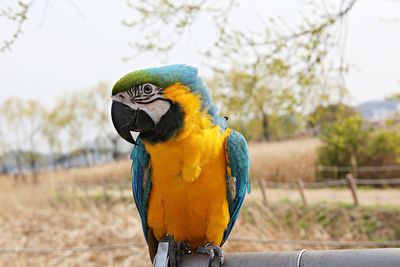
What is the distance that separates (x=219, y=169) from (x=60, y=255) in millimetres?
4296

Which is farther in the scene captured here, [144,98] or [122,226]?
[122,226]

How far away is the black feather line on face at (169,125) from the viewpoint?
1565 millimetres

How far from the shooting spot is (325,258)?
3.14ft

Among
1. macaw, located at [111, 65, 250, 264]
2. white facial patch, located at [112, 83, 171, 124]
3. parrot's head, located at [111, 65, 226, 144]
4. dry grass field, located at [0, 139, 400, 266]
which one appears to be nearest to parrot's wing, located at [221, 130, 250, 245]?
macaw, located at [111, 65, 250, 264]

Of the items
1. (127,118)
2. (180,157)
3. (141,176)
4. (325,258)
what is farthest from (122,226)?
(325,258)

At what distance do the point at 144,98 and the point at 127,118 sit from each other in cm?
8

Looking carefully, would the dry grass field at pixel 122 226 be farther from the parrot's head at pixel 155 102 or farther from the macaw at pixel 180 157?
the parrot's head at pixel 155 102

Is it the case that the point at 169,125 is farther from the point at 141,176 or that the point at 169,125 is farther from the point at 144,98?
the point at 141,176

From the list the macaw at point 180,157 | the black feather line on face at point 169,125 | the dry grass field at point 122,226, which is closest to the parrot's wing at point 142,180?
the macaw at point 180,157

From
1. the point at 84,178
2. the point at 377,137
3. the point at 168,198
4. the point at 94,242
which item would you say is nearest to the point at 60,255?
the point at 94,242

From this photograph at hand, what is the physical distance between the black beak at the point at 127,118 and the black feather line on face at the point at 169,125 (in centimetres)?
5

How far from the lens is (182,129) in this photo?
1.59 metres

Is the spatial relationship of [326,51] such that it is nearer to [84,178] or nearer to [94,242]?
[94,242]

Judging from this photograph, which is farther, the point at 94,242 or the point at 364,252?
the point at 94,242
